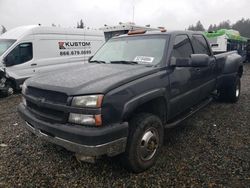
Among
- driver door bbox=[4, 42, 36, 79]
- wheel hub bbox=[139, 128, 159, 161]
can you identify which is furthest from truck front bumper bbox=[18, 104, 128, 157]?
driver door bbox=[4, 42, 36, 79]

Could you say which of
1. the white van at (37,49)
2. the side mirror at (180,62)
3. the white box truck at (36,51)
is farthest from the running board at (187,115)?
the white van at (37,49)

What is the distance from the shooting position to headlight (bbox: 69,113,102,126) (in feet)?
8.09

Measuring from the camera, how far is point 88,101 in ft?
8.13

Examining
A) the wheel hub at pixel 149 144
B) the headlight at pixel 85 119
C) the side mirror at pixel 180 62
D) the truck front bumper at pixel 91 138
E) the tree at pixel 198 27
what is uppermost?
the tree at pixel 198 27

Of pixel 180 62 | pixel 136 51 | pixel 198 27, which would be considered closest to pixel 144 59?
pixel 136 51

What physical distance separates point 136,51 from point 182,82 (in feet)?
2.95

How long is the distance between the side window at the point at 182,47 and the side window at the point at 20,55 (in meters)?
6.36

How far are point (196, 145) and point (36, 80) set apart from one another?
8.89 feet

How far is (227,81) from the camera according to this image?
19.0 ft

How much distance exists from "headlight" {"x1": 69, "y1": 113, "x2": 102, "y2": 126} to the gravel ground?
2.85 feet

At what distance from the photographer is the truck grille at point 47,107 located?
8.65ft

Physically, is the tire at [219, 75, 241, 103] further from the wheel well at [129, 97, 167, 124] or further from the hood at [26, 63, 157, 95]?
the hood at [26, 63, 157, 95]

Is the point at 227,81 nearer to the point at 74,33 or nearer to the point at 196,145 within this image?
the point at 196,145

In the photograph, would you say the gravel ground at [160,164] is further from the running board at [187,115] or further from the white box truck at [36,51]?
the white box truck at [36,51]
